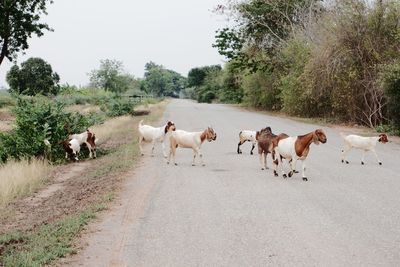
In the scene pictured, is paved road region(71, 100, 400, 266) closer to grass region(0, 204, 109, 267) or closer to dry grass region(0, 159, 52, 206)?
grass region(0, 204, 109, 267)

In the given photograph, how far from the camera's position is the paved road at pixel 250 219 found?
19.9ft

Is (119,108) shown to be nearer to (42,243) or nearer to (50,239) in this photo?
(50,239)

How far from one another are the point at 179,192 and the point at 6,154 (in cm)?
955

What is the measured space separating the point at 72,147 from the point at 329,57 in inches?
633

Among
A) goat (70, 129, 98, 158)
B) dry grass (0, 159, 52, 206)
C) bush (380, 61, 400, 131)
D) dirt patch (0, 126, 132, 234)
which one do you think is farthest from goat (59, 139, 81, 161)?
bush (380, 61, 400, 131)

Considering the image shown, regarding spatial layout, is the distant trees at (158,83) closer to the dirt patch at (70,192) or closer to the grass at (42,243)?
the dirt patch at (70,192)

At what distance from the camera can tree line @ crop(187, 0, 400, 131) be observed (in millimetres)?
25281

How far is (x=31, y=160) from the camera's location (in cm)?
1636

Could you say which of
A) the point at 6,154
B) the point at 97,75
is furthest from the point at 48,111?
the point at 97,75

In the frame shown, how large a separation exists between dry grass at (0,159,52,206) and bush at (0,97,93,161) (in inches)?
28.8

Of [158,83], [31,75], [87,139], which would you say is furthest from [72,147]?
[158,83]

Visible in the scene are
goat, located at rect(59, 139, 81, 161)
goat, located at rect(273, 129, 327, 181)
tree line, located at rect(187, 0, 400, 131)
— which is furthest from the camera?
tree line, located at rect(187, 0, 400, 131)

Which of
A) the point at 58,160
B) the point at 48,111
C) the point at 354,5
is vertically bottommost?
the point at 58,160

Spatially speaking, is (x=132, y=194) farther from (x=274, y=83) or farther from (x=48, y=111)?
(x=274, y=83)
